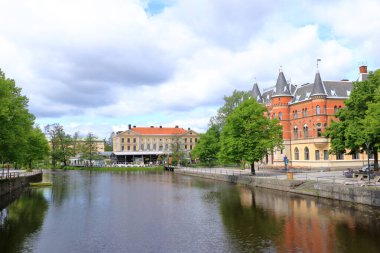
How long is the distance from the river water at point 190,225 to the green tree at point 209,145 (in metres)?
49.0

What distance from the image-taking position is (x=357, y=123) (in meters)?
40.4

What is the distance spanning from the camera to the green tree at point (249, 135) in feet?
175

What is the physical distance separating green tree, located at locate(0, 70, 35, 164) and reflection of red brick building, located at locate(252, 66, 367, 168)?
37.4 meters

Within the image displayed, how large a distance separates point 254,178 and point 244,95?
34328 millimetres

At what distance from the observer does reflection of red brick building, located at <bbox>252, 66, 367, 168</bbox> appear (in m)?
63.7

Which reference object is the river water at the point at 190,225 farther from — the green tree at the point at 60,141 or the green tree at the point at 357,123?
the green tree at the point at 60,141

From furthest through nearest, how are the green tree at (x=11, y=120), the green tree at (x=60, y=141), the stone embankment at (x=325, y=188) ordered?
the green tree at (x=60, y=141) → the green tree at (x=11, y=120) → the stone embankment at (x=325, y=188)

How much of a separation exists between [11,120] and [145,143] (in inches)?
4174

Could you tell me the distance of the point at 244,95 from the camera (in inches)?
3187

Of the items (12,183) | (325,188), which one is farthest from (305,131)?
(12,183)

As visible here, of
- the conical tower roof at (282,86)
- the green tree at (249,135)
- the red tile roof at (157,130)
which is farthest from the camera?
the red tile roof at (157,130)

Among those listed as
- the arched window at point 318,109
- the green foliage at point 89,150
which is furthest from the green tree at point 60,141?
the arched window at point 318,109

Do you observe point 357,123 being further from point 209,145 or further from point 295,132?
point 209,145

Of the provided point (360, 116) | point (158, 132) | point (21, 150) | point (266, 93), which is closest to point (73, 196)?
point (21, 150)
